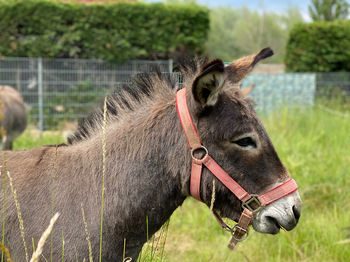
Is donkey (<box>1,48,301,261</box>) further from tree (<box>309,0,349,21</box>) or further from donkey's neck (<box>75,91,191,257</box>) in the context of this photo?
tree (<box>309,0,349,21</box>)

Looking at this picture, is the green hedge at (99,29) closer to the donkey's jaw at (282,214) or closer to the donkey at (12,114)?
the donkey at (12,114)

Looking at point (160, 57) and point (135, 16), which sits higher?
point (135, 16)

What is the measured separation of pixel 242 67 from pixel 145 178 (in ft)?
2.86

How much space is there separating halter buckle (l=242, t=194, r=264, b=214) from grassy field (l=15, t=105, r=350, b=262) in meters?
0.83

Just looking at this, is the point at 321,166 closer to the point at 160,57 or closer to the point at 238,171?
the point at 238,171

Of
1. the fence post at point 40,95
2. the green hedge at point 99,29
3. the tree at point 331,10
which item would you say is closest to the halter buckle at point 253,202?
the fence post at point 40,95

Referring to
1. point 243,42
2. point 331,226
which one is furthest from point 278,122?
point 243,42

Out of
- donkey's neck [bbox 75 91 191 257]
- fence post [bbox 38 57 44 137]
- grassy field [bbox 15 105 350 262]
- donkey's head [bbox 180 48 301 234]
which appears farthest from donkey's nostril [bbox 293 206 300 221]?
fence post [bbox 38 57 44 137]

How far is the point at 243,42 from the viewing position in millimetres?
28891

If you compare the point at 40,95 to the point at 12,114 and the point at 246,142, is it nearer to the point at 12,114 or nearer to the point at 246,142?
the point at 12,114

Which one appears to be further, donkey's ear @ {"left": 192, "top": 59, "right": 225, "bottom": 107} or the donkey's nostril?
the donkey's nostril

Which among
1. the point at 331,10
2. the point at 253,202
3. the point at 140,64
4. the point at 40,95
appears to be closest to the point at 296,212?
the point at 253,202

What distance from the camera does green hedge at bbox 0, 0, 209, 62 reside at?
10500 mm

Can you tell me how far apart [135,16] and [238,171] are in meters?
10.1
